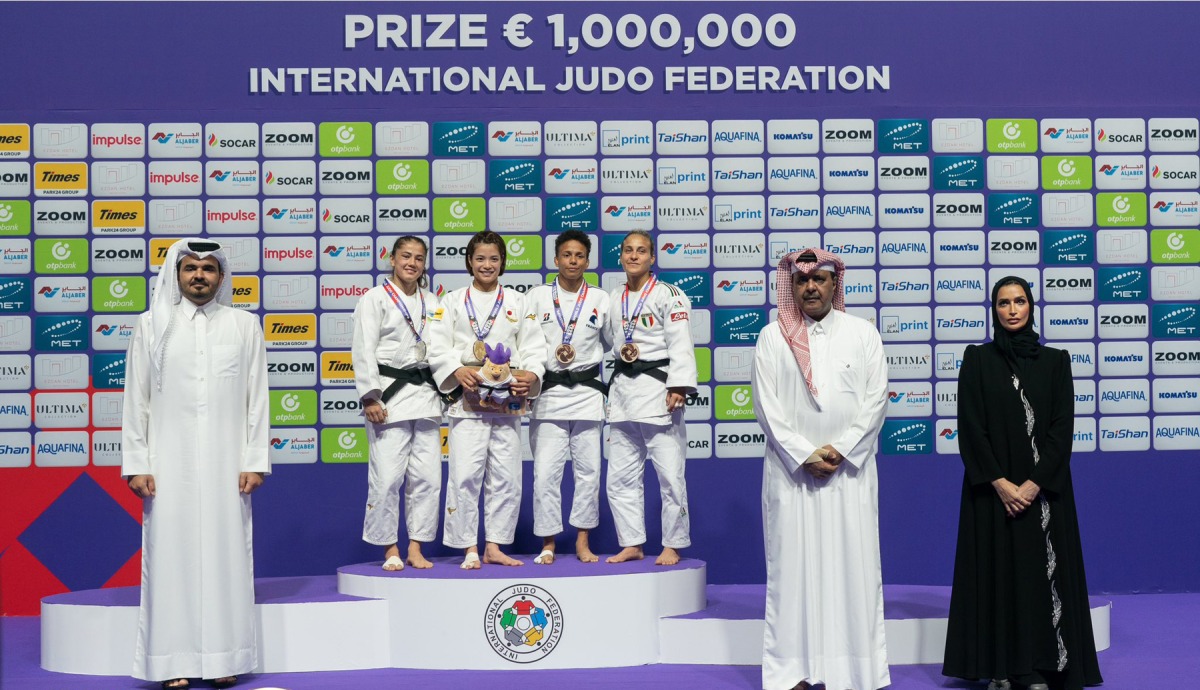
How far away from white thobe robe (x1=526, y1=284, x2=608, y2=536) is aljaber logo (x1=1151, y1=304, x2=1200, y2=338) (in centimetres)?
321

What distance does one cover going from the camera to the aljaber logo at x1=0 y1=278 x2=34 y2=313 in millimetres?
6199

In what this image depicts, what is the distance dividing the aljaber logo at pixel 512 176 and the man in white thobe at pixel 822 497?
2.27 metres

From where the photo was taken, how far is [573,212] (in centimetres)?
629

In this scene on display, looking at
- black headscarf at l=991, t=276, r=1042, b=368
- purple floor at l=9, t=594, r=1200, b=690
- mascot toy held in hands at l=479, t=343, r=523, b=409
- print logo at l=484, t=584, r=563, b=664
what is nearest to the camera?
black headscarf at l=991, t=276, r=1042, b=368

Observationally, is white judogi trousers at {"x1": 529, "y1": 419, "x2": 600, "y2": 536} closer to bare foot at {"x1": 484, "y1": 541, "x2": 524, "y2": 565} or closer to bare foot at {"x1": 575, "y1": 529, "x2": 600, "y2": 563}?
bare foot at {"x1": 575, "y1": 529, "x2": 600, "y2": 563}

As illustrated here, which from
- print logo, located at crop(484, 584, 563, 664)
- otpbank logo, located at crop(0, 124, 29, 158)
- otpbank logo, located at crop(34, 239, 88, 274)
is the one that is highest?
otpbank logo, located at crop(0, 124, 29, 158)

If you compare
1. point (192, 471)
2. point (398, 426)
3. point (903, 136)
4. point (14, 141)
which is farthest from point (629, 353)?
point (14, 141)

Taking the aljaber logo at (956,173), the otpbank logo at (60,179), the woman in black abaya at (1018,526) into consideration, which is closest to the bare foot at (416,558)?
the woman in black abaya at (1018,526)

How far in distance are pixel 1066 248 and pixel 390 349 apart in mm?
3716

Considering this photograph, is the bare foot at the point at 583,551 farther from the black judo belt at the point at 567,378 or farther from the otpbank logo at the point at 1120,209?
the otpbank logo at the point at 1120,209

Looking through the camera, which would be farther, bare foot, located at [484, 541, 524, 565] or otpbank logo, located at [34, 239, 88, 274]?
otpbank logo, located at [34, 239, 88, 274]

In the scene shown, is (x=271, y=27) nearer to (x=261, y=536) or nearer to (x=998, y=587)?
Result: (x=261, y=536)

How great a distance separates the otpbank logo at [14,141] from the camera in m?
6.21

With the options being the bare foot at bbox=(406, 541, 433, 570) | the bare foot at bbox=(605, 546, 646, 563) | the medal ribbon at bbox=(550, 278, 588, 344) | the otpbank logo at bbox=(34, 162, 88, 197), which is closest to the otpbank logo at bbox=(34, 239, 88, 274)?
the otpbank logo at bbox=(34, 162, 88, 197)
